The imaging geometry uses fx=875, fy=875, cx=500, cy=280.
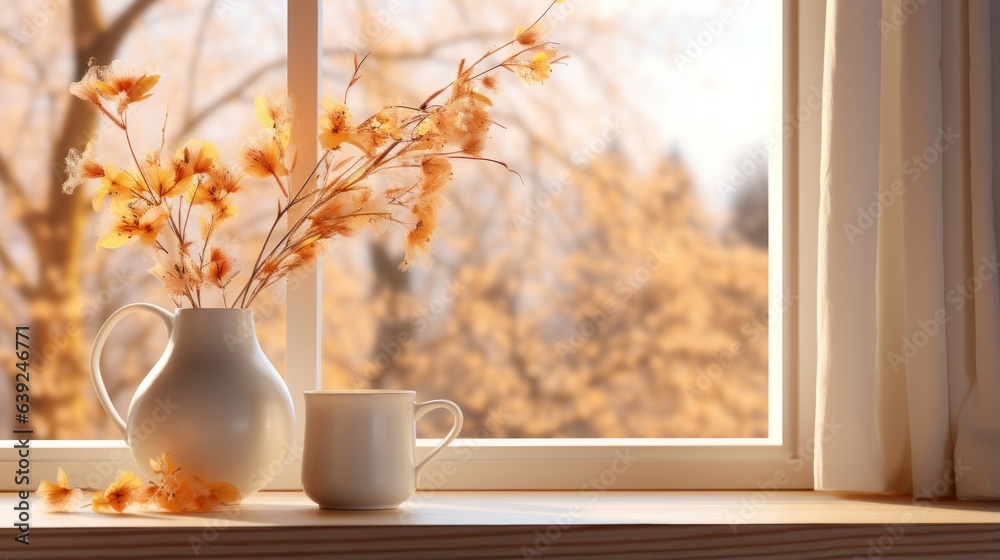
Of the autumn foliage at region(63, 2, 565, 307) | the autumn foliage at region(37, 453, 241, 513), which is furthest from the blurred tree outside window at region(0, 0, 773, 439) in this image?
the autumn foliage at region(37, 453, 241, 513)

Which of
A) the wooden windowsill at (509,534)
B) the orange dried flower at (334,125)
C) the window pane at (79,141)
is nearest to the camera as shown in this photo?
the wooden windowsill at (509,534)

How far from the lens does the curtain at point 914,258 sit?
1116 mm

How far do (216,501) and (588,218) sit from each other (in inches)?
77.8

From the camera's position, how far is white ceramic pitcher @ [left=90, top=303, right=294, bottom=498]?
1008 millimetres

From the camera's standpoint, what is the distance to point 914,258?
3.71ft

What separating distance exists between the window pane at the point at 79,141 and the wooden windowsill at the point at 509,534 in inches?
65.8

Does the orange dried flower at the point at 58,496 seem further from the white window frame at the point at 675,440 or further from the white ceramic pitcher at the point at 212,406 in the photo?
the white window frame at the point at 675,440

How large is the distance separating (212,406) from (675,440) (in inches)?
26.4

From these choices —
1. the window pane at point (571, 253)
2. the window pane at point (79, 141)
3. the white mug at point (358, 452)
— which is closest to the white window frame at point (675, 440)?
the white mug at point (358, 452)

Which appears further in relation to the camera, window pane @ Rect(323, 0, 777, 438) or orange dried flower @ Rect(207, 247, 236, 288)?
window pane @ Rect(323, 0, 777, 438)

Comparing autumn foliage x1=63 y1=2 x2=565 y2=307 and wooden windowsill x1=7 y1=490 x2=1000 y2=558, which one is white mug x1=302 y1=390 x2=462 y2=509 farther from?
autumn foliage x1=63 y1=2 x2=565 y2=307

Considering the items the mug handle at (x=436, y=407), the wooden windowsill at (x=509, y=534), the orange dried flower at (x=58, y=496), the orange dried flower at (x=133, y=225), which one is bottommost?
the wooden windowsill at (x=509, y=534)

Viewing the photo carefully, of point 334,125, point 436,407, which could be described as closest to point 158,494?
point 436,407

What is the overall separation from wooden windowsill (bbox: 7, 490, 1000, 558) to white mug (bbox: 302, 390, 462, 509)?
23 mm
